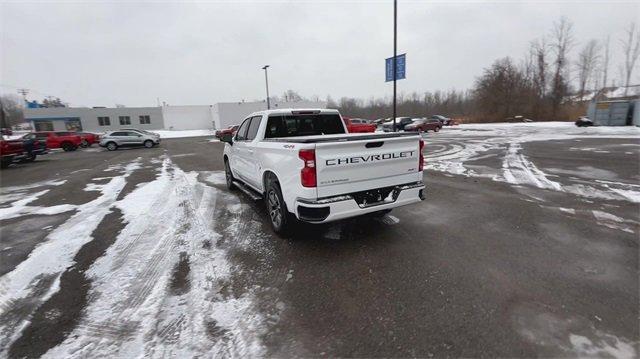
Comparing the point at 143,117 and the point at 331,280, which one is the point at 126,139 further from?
the point at 143,117

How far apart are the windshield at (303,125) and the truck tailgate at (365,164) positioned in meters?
2.12

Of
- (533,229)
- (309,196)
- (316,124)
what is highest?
(316,124)

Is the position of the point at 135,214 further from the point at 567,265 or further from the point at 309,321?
the point at 567,265

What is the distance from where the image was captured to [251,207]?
675cm

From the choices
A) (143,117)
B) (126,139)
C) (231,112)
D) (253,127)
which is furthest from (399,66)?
(143,117)

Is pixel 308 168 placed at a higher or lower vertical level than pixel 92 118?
lower

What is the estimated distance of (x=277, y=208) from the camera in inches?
197

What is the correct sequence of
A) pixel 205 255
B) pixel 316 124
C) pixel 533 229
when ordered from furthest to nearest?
pixel 316 124 → pixel 533 229 → pixel 205 255

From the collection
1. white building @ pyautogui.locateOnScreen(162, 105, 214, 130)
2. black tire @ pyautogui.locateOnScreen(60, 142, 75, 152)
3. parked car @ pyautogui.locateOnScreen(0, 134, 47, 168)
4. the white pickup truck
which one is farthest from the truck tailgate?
white building @ pyautogui.locateOnScreen(162, 105, 214, 130)

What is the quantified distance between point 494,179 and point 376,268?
666 centimetres

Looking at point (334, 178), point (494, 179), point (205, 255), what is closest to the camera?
point (334, 178)

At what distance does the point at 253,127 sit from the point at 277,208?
2.16 metres

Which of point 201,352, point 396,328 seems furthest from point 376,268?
point 201,352

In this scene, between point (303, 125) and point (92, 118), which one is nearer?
point (303, 125)
